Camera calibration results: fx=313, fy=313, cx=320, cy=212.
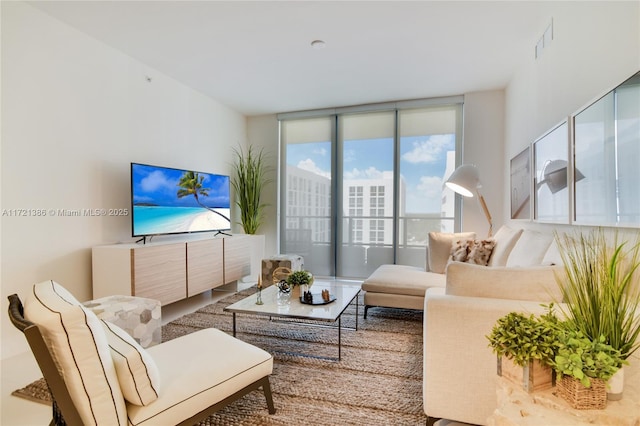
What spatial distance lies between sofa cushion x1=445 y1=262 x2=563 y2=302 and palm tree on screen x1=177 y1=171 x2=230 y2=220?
3121 millimetres

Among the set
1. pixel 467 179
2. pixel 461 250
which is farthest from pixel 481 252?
pixel 467 179

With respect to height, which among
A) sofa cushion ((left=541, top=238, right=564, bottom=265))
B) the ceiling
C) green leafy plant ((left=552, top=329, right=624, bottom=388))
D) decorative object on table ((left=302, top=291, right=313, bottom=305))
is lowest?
decorative object on table ((left=302, top=291, right=313, bottom=305))

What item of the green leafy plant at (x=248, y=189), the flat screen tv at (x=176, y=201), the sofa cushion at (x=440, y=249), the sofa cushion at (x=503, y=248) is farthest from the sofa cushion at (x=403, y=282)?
the green leafy plant at (x=248, y=189)

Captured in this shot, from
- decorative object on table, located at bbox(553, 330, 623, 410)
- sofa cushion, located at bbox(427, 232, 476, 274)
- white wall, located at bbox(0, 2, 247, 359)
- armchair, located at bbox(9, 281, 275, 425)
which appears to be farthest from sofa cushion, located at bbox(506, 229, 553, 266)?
white wall, located at bbox(0, 2, 247, 359)

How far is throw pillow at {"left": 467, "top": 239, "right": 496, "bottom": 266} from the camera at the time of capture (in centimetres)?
305

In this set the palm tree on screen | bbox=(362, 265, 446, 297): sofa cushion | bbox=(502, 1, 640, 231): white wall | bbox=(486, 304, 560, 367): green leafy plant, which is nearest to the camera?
bbox=(486, 304, 560, 367): green leafy plant

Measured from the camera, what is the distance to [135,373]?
117cm

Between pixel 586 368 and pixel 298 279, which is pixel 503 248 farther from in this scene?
pixel 586 368

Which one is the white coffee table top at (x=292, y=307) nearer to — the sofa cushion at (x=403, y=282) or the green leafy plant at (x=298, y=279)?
the green leafy plant at (x=298, y=279)

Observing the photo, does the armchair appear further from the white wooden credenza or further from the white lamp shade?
the white lamp shade

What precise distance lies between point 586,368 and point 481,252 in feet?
7.71

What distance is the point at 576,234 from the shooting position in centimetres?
202

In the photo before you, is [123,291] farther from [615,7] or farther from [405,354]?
[615,7]

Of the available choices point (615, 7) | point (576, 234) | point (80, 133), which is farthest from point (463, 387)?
point (80, 133)
